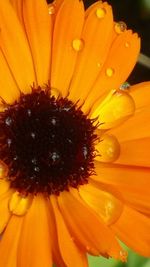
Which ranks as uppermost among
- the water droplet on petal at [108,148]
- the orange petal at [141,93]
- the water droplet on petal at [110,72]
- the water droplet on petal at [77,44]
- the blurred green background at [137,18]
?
the blurred green background at [137,18]

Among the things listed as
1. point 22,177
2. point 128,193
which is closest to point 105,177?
point 128,193

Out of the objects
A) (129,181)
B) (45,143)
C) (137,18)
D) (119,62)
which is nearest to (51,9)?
(119,62)

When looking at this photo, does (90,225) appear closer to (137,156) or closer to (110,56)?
(137,156)

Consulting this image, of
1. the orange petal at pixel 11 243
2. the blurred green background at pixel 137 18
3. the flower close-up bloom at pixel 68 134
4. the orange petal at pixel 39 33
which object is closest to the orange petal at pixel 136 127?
the flower close-up bloom at pixel 68 134

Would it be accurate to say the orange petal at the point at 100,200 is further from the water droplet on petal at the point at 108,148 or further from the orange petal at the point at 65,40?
the orange petal at the point at 65,40

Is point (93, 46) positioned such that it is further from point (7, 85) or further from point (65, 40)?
point (7, 85)

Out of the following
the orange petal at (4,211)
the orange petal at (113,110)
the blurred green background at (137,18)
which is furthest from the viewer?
the blurred green background at (137,18)
